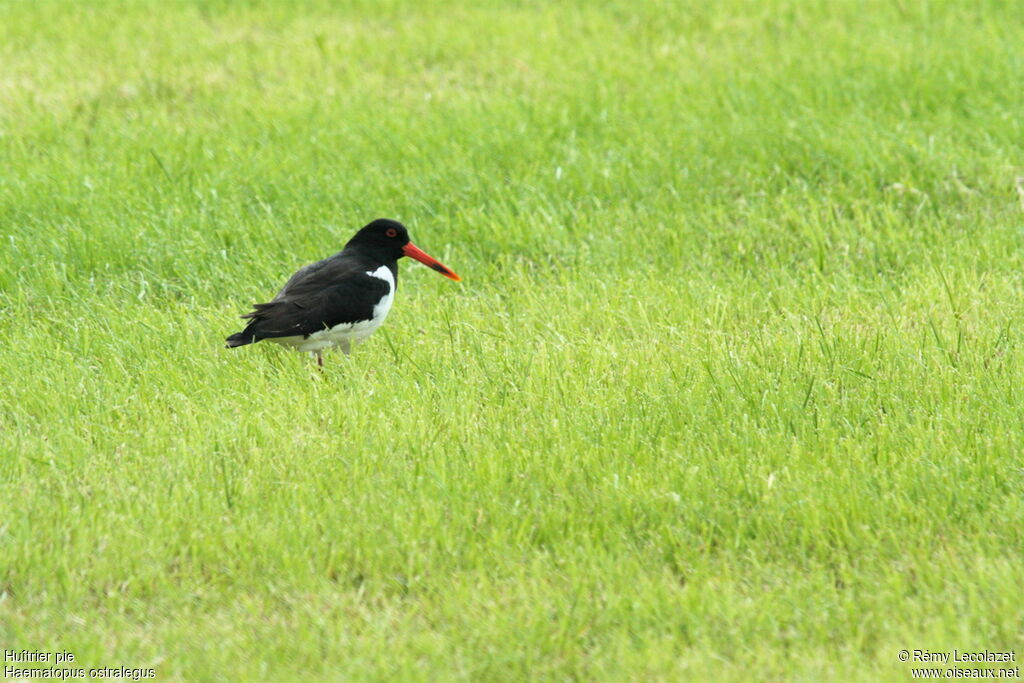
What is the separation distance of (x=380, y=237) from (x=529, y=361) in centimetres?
119

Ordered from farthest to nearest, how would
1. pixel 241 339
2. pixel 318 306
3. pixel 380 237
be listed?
pixel 380 237, pixel 318 306, pixel 241 339

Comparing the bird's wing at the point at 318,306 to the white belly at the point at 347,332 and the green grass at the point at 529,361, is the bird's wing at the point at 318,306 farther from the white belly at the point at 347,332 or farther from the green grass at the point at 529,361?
the green grass at the point at 529,361

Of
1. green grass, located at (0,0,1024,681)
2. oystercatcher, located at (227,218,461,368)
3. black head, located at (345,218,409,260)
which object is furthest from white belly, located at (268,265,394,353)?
black head, located at (345,218,409,260)

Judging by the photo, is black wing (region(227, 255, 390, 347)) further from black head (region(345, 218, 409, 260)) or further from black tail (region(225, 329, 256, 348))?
black head (region(345, 218, 409, 260))

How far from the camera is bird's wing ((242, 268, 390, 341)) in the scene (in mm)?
5488

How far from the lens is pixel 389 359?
576 centimetres

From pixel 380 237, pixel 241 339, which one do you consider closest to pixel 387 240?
pixel 380 237

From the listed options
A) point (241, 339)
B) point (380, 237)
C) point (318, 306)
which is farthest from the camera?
point (380, 237)

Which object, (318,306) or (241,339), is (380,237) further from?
(241,339)

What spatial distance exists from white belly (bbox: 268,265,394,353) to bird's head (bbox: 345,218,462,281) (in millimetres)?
250

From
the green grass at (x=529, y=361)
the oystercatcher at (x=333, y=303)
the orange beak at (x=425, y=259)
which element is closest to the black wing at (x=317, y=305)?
the oystercatcher at (x=333, y=303)

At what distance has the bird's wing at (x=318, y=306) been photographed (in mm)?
5488

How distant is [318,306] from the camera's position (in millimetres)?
5586

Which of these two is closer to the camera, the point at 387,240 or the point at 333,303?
the point at 333,303
